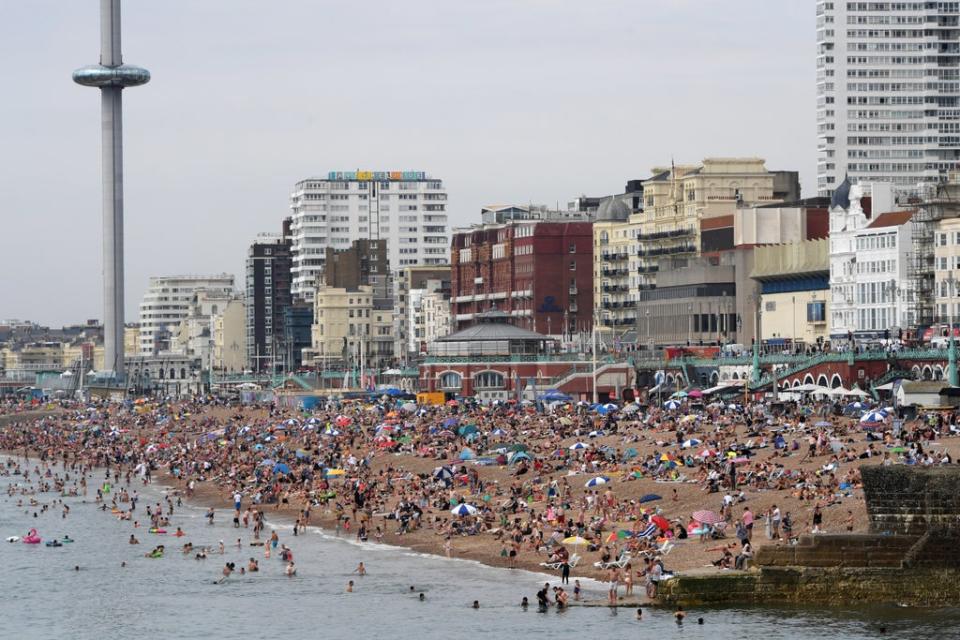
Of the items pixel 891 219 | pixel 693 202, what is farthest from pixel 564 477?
pixel 693 202

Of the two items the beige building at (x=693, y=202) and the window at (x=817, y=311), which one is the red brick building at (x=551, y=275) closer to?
the beige building at (x=693, y=202)

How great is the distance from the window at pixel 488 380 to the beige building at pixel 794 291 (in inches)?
832

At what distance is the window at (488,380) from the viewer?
149875 millimetres

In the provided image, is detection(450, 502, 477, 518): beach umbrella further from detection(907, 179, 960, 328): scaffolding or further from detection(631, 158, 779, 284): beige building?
detection(631, 158, 779, 284): beige building

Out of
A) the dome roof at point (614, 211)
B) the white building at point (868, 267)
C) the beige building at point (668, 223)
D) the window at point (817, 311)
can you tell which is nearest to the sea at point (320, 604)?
the white building at point (868, 267)

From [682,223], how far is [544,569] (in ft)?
331

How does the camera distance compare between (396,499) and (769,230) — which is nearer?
(396,499)

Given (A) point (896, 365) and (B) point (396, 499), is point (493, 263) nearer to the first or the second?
(A) point (896, 365)

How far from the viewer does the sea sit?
5312cm

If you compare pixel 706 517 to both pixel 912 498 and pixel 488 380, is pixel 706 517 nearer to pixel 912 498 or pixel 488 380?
pixel 912 498

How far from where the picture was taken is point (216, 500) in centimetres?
9919

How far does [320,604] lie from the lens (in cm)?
6225

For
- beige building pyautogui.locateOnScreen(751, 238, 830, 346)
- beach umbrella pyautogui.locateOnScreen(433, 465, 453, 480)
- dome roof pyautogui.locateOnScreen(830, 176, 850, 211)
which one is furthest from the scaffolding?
beach umbrella pyautogui.locateOnScreen(433, 465, 453, 480)

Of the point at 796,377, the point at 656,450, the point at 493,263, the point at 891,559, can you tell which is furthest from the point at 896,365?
the point at 493,263
